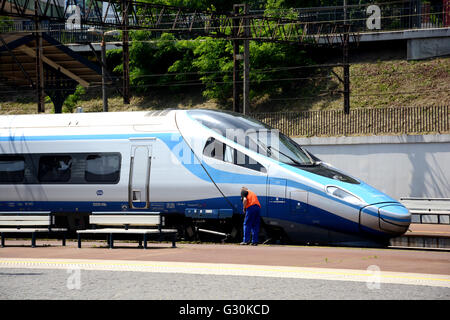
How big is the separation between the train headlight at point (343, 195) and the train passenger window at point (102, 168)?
5.40m

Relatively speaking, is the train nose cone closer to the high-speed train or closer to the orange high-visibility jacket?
the high-speed train

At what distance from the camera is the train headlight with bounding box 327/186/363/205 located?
14742 millimetres

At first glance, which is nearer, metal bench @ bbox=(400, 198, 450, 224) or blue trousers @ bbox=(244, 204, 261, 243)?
blue trousers @ bbox=(244, 204, 261, 243)

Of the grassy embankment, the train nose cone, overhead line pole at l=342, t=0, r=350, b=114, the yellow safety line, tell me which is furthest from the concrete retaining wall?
the yellow safety line

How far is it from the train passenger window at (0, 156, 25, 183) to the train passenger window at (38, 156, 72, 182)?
1.93ft

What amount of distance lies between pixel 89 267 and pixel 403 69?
33014 mm

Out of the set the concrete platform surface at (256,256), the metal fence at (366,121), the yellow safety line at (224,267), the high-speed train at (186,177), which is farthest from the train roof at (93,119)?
the metal fence at (366,121)

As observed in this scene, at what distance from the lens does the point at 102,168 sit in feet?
58.0

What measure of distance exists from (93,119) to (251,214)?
529 centimetres

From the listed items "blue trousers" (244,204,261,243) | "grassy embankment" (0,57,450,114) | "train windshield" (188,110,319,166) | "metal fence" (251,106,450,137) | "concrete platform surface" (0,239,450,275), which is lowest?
"concrete platform surface" (0,239,450,275)

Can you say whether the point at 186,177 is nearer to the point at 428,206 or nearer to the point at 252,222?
the point at 252,222

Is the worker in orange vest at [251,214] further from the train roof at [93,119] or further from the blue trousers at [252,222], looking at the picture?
the train roof at [93,119]
